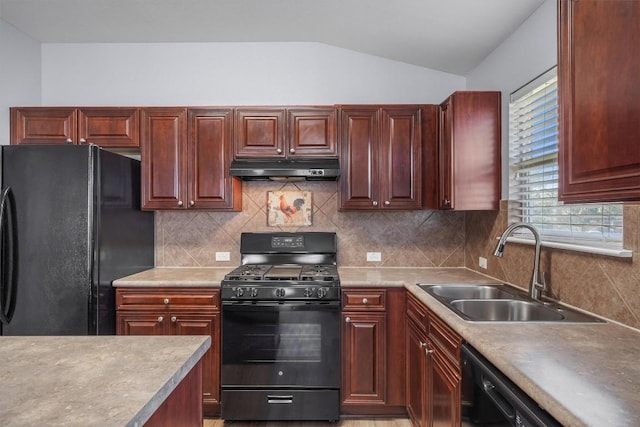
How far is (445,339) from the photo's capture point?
1670 mm

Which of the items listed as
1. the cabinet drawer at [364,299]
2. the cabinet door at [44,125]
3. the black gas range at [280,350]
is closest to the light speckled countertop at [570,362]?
the cabinet drawer at [364,299]

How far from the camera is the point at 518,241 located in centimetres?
219

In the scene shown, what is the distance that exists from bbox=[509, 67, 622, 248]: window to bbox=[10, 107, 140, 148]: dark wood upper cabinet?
2.66 m

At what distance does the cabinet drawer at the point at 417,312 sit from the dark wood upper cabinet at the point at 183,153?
5.13 ft

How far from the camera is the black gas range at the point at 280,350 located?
2.36m

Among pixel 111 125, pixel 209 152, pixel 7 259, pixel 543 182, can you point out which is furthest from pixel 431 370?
pixel 111 125

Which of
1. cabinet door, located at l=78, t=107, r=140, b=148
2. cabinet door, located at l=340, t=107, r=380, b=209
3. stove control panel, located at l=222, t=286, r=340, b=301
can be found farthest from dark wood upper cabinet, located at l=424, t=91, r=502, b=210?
cabinet door, located at l=78, t=107, r=140, b=148

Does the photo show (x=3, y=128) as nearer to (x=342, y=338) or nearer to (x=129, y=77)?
(x=129, y=77)

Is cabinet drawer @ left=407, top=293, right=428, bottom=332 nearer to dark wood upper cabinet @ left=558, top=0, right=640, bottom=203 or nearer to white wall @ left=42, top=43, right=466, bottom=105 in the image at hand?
dark wood upper cabinet @ left=558, top=0, right=640, bottom=203

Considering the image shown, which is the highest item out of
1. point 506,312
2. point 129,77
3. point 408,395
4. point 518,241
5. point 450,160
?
point 129,77

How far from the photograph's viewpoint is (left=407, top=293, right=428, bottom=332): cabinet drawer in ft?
6.58

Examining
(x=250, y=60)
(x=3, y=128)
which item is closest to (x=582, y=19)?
(x=250, y=60)

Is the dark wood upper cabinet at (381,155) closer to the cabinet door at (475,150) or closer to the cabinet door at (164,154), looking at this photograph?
the cabinet door at (475,150)

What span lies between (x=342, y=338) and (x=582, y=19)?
2052 millimetres
